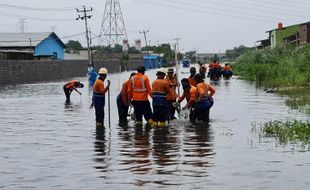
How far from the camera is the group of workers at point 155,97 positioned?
15.2m

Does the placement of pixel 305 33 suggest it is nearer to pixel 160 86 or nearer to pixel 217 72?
pixel 217 72

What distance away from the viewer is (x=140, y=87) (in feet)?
50.5

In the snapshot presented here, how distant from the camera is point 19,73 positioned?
52.8 meters

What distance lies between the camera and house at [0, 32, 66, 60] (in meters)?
Result: 74.2

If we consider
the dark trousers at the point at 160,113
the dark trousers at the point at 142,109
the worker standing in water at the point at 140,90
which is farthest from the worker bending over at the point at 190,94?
the worker standing in water at the point at 140,90

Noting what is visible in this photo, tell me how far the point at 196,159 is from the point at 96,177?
2.12m

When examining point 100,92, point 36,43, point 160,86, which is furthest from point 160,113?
point 36,43

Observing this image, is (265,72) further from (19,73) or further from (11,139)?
(11,139)

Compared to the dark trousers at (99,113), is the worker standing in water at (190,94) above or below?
above

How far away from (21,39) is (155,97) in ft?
214

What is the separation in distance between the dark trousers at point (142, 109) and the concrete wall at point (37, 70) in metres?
34.2

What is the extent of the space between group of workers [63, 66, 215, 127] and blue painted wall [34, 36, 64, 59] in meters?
62.1

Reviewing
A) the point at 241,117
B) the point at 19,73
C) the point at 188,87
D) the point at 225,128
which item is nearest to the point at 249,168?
the point at 225,128

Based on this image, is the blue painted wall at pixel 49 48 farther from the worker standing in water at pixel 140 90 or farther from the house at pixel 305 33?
the worker standing in water at pixel 140 90
